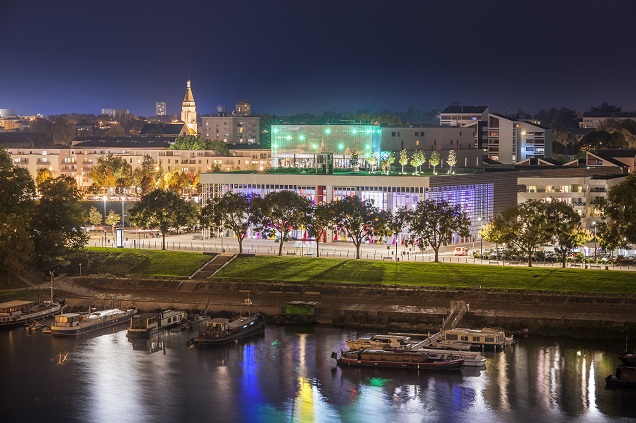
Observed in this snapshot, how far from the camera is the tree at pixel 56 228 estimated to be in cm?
3222

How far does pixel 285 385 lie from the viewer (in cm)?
2197

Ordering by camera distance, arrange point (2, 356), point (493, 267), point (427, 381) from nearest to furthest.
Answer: point (427, 381) → point (2, 356) → point (493, 267)

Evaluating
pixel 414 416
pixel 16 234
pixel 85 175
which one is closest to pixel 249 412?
pixel 414 416

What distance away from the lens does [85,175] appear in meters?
65.3

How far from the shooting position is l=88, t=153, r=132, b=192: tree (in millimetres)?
54969

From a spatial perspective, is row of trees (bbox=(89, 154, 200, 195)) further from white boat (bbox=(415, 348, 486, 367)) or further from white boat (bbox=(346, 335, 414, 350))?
white boat (bbox=(415, 348, 486, 367))

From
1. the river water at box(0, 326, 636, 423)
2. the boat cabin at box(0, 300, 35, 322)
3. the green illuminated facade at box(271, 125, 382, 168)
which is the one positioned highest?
the green illuminated facade at box(271, 125, 382, 168)

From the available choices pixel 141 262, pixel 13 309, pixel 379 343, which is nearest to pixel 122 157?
pixel 141 262

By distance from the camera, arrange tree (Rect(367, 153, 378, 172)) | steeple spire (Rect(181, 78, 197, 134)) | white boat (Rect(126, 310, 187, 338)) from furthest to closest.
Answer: steeple spire (Rect(181, 78, 197, 134)) < tree (Rect(367, 153, 378, 172)) < white boat (Rect(126, 310, 187, 338))

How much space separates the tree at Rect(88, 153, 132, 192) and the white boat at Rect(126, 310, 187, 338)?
2764 cm

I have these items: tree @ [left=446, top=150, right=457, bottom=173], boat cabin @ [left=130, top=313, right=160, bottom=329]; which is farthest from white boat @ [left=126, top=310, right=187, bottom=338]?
tree @ [left=446, top=150, right=457, bottom=173]

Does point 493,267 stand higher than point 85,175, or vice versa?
point 85,175

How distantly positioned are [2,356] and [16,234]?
7067 millimetres

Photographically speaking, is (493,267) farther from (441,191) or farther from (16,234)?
(16,234)
